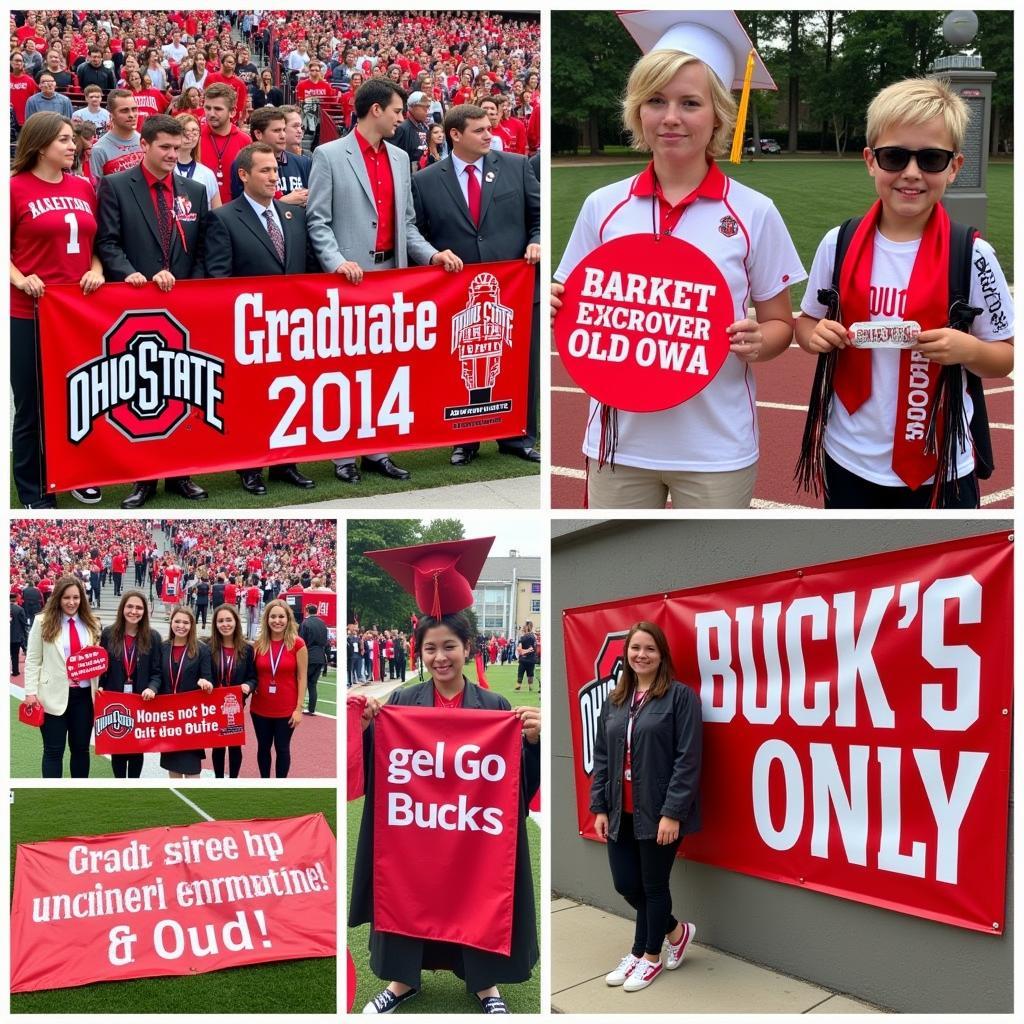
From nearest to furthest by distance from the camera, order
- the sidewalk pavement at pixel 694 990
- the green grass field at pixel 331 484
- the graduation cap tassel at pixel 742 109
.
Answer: the graduation cap tassel at pixel 742 109, the sidewalk pavement at pixel 694 990, the green grass field at pixel 331 484

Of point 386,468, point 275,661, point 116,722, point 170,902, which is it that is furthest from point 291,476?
point 170,902

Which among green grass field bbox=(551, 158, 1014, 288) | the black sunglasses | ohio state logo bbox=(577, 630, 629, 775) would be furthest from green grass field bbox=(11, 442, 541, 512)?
green grass field bbox=(551, 158, 1014, 288)

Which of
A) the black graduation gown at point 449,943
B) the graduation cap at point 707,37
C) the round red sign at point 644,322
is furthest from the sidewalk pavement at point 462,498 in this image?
the graduation cap at point 707,37

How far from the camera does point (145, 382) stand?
631 centimetres

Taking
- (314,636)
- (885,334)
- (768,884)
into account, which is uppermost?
(885,334)

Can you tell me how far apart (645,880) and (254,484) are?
140 inches

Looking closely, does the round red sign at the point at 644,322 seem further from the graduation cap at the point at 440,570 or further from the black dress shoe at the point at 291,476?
the black dress shoe at the point at 291,476

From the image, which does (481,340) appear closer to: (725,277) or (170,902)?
(170,902)

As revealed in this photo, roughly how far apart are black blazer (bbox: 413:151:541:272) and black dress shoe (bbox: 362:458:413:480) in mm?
1473

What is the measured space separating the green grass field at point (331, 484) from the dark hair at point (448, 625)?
1.86m

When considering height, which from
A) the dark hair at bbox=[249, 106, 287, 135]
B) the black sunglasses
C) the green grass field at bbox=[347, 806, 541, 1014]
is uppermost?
the dark hair at bbox=[249, 106, 287, 135]

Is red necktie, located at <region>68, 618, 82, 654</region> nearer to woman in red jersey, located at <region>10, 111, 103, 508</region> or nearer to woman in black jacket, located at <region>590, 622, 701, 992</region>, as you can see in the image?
woman in red jersey, located at <region>10, 111, 103, 508</region>

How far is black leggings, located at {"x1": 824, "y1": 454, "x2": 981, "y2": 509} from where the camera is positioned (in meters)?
3.30

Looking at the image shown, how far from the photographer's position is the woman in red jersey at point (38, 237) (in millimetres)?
5742
